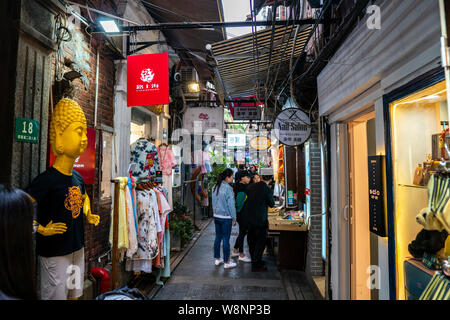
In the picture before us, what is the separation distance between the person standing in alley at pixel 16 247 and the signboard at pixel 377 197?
2.97 m

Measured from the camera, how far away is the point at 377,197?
2896 mm

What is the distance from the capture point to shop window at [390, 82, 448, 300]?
2.53 m

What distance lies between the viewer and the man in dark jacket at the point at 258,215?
243 inches

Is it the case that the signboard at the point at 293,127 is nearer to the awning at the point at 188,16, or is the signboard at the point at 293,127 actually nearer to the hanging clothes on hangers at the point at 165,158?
the awning at the point at 188,16

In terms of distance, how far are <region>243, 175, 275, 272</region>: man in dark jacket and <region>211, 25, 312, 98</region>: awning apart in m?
2.61

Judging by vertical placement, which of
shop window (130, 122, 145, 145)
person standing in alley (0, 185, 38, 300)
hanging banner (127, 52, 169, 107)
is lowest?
person standing in alley (0, 185, 38, 300)

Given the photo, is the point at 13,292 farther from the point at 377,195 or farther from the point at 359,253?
the point at 359,253

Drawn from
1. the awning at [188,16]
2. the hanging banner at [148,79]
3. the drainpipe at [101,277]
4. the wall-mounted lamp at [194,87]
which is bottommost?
the drainpipe at [101,277]

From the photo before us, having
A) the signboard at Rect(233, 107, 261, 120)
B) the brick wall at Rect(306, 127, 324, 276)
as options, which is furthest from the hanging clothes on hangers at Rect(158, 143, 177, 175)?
the signboard at Rect(233, 107, 261, 120)

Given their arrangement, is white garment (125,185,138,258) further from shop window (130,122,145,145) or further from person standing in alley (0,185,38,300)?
person standing in alley (0,185,38,300)

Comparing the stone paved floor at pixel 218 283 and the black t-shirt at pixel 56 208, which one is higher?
the black t-shirt at pixel 56 208

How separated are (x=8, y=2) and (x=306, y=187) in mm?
6009

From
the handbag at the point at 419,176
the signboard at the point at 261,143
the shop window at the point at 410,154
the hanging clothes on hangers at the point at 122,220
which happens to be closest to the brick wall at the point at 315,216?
the shop window at the point at 410,154
